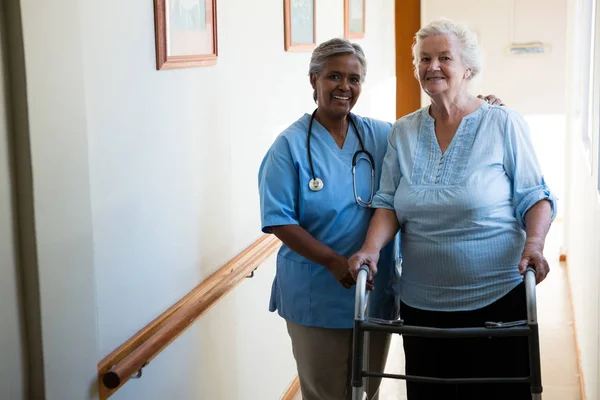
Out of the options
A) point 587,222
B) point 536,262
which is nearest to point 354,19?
point 587,222

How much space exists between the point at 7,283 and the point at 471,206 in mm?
1151

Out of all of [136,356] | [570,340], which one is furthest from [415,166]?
[570,340]

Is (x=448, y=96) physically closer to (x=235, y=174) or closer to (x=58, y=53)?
(x=235, y=174)

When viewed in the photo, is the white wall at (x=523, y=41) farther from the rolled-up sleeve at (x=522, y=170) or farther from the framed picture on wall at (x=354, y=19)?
the rolled-up sleeve at (x=522, y=170)

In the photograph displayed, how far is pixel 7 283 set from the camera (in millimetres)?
1469

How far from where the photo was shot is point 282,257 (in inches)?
93.4

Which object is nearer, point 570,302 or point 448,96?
point 448,96

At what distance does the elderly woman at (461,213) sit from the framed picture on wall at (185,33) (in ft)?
2.04

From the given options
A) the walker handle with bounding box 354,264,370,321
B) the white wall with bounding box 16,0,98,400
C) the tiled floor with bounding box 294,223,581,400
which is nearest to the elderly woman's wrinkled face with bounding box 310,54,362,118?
the walker handle with bounding box 354,264,370,321

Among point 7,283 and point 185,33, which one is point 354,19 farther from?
point 7,283

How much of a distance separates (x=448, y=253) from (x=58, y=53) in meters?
1.11

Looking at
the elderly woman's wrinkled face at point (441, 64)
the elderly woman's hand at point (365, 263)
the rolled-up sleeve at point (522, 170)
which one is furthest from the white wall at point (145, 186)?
the rolled-up sleeve at point (522, 170)

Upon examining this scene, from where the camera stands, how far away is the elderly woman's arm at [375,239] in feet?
6.55

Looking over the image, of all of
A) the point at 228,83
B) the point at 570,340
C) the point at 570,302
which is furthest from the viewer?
the point at 570,302
